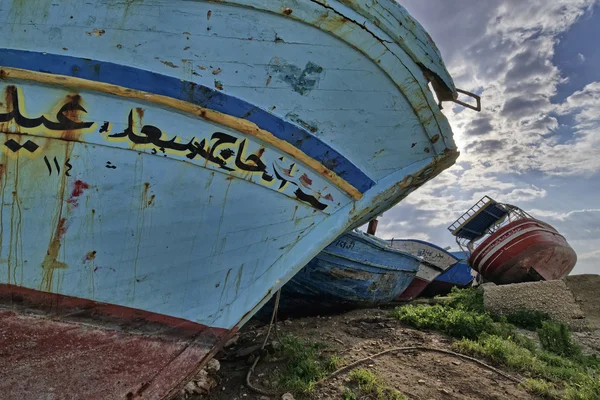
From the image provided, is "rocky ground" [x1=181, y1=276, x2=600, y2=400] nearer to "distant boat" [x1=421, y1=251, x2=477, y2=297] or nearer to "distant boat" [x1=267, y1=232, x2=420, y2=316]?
"distant boat" [x1=267, y1=232, x2=420, y2=316]

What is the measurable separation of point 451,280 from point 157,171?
14.3 m

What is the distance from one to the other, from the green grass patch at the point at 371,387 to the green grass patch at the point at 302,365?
0.28m

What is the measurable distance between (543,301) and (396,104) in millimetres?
5666

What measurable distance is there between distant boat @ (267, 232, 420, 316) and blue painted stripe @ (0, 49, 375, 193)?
315 cm

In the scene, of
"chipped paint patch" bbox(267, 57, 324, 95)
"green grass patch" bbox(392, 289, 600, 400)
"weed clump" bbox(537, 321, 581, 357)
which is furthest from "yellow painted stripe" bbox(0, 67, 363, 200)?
"weed clump" bbox(537, 321, 581, 357)

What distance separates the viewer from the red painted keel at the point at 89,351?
7.09 ft

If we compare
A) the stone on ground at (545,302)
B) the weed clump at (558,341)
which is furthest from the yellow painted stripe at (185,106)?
the stone on ground at (545,302)

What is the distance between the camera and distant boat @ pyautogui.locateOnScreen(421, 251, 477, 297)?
14.2 metres

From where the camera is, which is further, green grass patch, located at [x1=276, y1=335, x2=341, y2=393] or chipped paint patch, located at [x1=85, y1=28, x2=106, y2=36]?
green grass patch, located at [x1=276, y1=335, x2=341, y2=393]

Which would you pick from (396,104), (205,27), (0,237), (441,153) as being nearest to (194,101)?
(205,27)

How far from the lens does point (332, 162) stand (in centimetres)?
284

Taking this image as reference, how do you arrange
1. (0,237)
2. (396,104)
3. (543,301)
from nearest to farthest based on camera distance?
(0,237), (396,104), (543,301)

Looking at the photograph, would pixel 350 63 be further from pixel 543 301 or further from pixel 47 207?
pixel 543 301

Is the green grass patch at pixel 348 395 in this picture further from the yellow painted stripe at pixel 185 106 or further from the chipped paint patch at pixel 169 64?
the chipped paint patch at pixel 169 64
